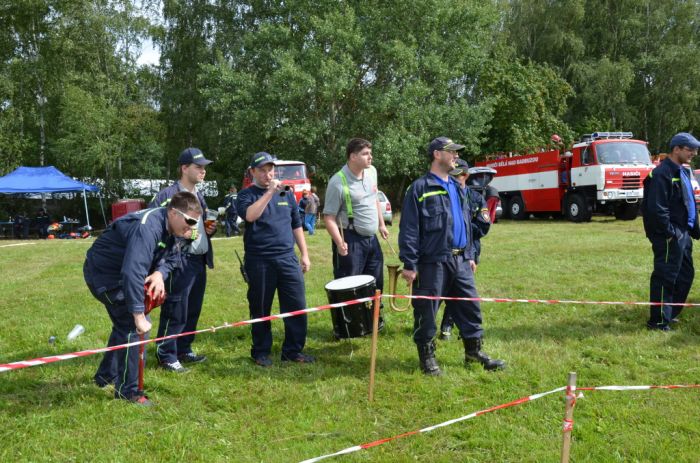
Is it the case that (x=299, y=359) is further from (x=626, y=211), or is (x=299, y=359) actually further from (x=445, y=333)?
(x=626, y=211)

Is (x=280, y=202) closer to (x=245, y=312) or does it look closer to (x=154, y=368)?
(x=154, y=368)

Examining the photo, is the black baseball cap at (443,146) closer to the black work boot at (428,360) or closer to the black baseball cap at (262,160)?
the black baseball cap at (262,160)

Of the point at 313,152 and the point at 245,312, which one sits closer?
the point at 245,312

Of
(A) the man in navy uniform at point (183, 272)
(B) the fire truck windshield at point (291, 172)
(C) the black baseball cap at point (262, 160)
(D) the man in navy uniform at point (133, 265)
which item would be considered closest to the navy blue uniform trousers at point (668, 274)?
(C) the black baseball cap at point (262, 160)

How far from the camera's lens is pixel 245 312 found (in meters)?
7.18

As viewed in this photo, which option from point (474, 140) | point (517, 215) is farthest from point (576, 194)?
point (474, 140)

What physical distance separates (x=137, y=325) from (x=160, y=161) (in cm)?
2931

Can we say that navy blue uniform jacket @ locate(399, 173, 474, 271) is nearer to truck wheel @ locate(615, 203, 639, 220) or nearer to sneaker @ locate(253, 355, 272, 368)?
sneaker @ locate(253, 355, 272, 368)

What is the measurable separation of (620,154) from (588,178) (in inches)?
49.8

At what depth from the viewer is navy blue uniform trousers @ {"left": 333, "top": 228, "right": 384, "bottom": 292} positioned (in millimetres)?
5488

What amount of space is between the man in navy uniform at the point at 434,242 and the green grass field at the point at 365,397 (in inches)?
17.3

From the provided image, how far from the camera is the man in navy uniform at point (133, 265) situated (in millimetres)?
3816

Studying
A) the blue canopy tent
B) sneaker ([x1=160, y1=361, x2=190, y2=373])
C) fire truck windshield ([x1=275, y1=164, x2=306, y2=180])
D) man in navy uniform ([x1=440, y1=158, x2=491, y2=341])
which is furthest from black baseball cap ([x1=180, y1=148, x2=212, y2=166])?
the blue canopy tent

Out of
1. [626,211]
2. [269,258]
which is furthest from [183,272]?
[626,211]
